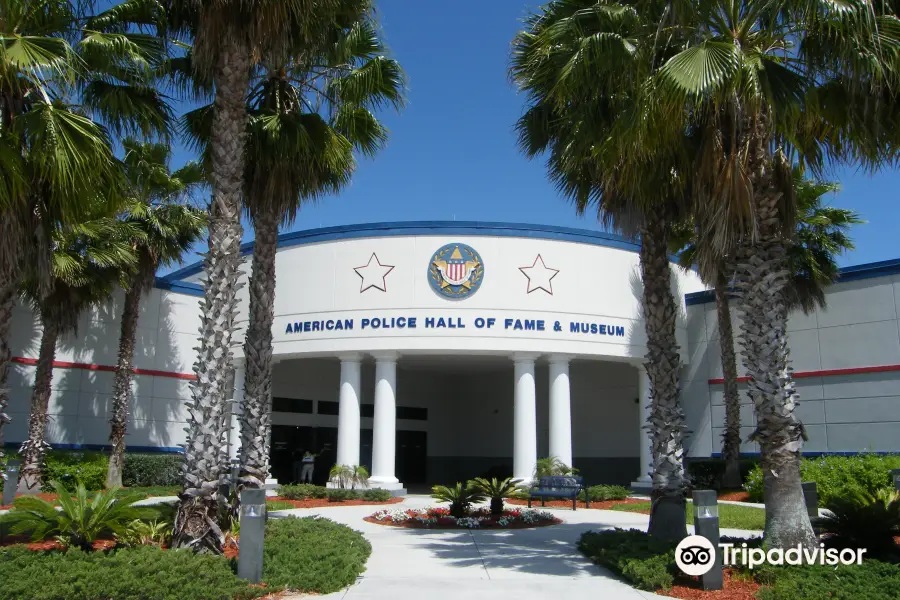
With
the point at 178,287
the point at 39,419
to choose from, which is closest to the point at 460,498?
the point at 39,419

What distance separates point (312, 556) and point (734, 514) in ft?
36.3

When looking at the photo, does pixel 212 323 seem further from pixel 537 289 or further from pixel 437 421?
pixel 437 421

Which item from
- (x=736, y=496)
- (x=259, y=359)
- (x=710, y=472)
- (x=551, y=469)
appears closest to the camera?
(x=259, y=359)

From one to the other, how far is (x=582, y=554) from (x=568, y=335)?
1278cm

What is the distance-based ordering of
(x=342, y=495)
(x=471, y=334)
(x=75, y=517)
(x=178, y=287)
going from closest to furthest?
1. (x=75, y=517)
2. (x=342, y=495)
3. (x=471, y=334)
4. (x=178, y=287)

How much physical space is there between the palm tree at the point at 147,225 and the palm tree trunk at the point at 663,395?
1409cm

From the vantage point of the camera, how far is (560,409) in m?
24.1

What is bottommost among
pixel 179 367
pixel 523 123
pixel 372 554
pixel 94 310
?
pixel 372 554

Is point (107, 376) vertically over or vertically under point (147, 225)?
under

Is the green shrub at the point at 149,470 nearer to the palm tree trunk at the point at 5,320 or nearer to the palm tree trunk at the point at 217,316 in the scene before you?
the palm tree trunk at the point at 5,320

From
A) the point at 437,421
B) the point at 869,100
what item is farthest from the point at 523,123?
the point at 437,421

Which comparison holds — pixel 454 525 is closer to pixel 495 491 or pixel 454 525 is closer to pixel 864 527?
pixel 495 491

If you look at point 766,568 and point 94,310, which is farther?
point 94,310

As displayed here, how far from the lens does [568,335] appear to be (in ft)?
78.8
